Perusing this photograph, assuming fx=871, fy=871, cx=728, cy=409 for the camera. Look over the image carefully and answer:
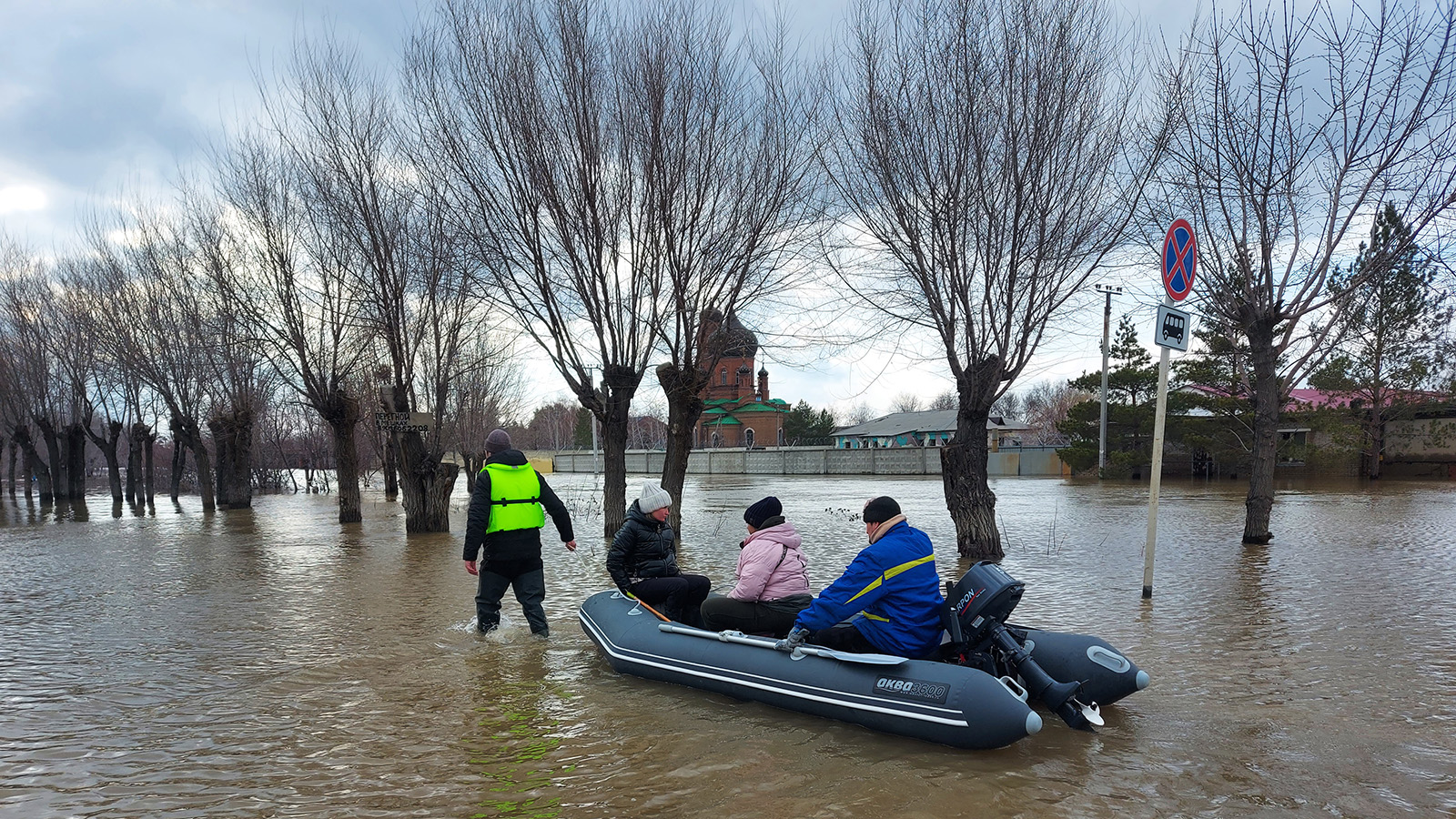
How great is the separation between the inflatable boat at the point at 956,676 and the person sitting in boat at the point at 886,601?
0.14m

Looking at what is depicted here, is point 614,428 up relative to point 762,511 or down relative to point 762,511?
up

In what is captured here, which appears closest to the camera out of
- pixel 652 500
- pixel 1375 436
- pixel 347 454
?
pixel 652 500

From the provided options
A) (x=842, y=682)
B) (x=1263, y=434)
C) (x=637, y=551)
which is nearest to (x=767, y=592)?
(x=842, y=682)

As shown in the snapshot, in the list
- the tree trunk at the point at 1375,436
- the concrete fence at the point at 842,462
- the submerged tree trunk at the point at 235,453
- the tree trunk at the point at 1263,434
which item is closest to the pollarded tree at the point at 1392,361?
the tree trunk at the point at 1375,436

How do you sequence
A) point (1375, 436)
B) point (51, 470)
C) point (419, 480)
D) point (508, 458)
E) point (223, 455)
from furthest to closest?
point (1375, 436)
point (51, 470)
point (223, 455)
point (419, 480)
point (508, 458)

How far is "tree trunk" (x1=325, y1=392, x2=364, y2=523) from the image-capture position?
808 inches

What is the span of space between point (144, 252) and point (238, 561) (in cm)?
1518

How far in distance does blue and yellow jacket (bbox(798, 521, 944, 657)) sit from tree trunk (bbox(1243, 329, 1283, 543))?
33.1 feet

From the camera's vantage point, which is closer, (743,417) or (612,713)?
(612,713)

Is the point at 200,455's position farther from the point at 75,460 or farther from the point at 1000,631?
the point at 1000,631

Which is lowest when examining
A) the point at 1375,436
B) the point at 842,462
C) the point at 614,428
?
the point at 842,462

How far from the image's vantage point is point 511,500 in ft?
24.4

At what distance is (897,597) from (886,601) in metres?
0.07

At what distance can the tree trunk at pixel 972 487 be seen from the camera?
498 inches
